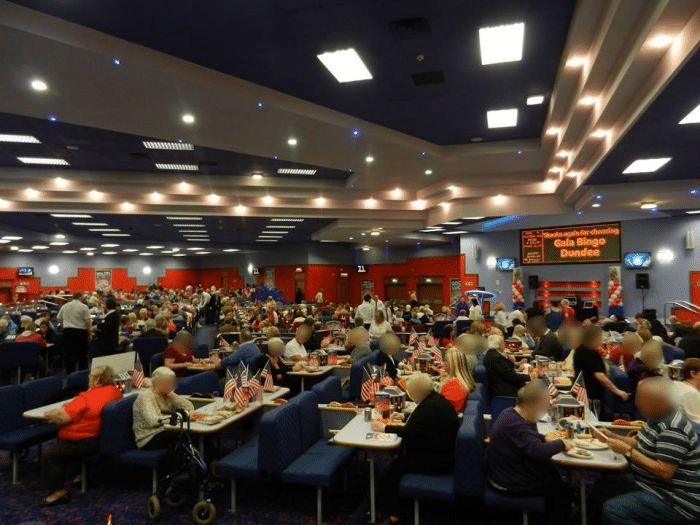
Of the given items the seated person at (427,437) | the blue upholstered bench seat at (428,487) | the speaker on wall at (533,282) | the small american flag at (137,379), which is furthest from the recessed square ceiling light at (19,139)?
the speaker on wall at (533,282)

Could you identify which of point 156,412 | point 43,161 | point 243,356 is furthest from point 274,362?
point 43,161

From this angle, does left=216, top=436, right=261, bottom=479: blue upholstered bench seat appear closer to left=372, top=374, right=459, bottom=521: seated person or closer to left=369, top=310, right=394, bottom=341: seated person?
left=372, top=374, right=459, bottom=521: seated person

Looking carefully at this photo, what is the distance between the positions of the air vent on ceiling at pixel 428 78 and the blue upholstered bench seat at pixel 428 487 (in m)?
4.58

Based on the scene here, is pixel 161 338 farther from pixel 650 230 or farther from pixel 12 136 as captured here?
pixel 650 230

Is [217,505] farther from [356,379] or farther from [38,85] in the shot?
[38,85]

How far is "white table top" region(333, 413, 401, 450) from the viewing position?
12.2 ft

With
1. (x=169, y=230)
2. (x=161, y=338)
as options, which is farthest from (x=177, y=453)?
(x=169, y=230)

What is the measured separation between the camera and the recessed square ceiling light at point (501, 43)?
502 cm

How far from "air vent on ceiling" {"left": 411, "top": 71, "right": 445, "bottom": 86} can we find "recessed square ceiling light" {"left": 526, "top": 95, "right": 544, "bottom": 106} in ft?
5.10

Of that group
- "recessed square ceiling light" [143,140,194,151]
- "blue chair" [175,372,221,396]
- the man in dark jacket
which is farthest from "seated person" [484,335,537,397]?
"recessed square ceiling light" [143,140,194,151]

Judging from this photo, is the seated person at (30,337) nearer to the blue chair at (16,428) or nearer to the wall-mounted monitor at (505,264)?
the blue chair at (16,428)

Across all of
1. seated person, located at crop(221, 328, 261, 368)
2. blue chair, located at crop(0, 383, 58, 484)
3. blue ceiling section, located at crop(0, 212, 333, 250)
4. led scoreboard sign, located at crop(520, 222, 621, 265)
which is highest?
blue ceiling section, located at crop(0, 212, 333, 250)

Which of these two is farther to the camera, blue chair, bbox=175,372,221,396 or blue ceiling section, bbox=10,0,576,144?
blue chair, bbox=175,372,221,396

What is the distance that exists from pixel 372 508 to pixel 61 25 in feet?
16.7
